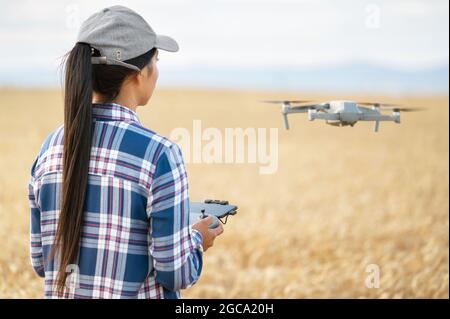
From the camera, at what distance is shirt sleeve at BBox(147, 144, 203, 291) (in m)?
2.34

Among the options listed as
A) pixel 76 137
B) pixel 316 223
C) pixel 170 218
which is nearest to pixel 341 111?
pixel 170 218

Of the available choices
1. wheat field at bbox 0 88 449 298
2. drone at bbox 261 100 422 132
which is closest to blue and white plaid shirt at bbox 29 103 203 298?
drone at bbox 261 100 422 132

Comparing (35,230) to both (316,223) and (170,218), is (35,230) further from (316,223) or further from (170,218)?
(316,223)

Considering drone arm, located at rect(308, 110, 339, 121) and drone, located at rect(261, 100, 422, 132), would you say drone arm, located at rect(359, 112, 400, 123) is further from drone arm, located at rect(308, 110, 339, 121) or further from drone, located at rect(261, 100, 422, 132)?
drone arm, located at rect(308, 110, 339, 121)

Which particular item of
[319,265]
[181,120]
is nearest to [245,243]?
[319,265]

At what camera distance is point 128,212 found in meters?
2.40

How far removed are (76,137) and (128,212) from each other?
1.02 ft

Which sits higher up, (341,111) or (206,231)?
(341,111)

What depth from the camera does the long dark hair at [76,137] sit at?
238 centimetres

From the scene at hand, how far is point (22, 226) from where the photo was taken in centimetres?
876

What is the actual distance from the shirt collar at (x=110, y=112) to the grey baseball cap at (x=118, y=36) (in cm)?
15

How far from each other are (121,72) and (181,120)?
2924 centimetres

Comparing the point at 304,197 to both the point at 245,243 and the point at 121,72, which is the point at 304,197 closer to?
the point at 245,243

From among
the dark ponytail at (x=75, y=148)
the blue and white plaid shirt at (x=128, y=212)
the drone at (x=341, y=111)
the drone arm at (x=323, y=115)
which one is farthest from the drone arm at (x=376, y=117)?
the dark ponytail at (x=75, y=148)
